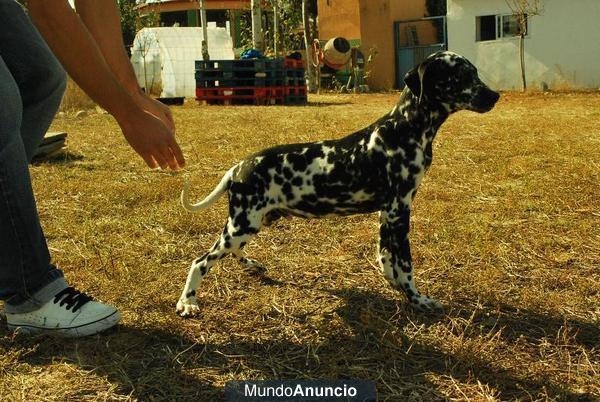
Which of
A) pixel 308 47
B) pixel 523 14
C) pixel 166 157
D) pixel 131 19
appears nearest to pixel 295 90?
pixel 308 47

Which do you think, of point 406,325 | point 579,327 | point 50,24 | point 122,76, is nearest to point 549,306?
point 579,327

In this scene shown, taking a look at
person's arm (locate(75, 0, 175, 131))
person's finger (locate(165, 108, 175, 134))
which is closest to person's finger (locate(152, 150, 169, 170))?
person's finger (locate(165, 108, 175, 134))

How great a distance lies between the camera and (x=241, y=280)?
375cm

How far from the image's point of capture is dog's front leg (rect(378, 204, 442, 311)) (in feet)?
10.8

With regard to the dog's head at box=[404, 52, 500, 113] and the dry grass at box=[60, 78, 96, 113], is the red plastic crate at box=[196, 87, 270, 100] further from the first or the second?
the dog's head at box=[404, 52, 500, 113]

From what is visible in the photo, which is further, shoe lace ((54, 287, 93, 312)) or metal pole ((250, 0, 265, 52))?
metal pole ((250, 0, 265, 52))

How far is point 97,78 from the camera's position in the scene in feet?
8.29

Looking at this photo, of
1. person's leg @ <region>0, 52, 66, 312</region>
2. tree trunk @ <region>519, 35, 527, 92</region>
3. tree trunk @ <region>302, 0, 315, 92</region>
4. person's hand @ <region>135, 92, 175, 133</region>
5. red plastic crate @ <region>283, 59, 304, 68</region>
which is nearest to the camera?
person's leg @ <region>0, 52, 66, 312</region>

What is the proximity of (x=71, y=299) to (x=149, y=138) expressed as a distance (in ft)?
3.15

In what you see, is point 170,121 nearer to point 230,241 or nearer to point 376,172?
point 230,241

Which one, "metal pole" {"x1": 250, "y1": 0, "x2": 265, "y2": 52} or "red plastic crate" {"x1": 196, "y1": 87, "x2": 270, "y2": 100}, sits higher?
"metal pole" {"x1": 250, "y1": 0, "x2": 265, "y2": 52}

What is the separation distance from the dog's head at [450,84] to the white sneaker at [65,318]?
1.84 metres

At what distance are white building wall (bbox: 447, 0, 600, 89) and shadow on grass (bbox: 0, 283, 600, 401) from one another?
61.4 feet

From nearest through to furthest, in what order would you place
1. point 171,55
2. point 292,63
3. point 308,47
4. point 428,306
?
point 428,306 → point 292,63 → point 171,55 → point 308,47
